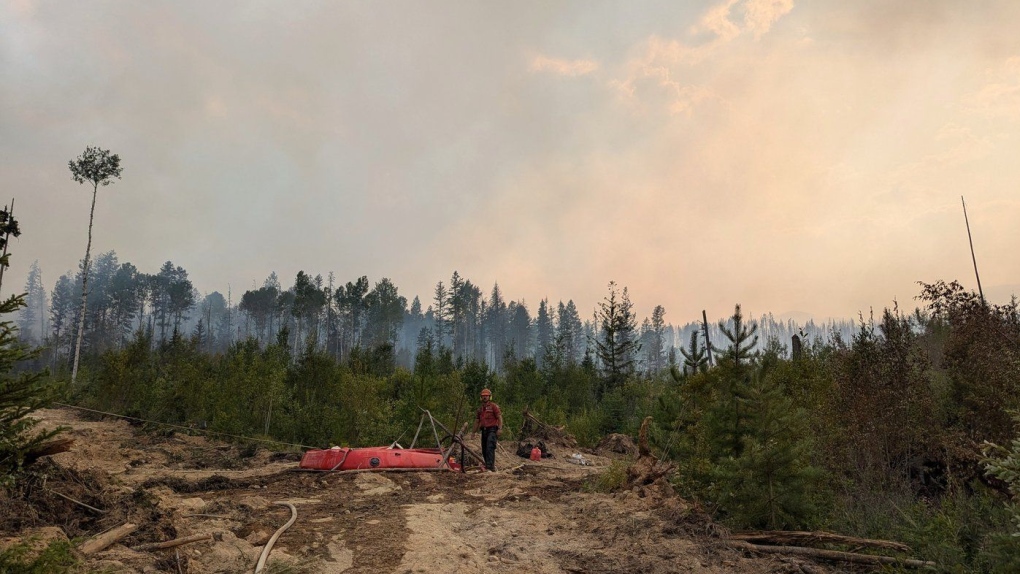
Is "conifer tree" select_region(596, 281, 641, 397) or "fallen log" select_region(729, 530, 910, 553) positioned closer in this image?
"fallen log" select_region(729, 530, 910, 553)

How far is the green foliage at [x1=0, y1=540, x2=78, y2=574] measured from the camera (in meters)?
3.72

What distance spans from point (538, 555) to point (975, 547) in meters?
5.27

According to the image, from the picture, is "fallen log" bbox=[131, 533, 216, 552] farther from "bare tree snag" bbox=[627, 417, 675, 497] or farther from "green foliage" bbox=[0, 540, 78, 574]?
"bare tree snag" bbox=[627, 417, 675, 497]

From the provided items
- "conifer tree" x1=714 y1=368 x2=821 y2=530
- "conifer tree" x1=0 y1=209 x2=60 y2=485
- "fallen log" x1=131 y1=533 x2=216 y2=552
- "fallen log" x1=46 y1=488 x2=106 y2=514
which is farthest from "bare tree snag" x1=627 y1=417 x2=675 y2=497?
"conifer tree" x1=0 y1=209 x2=60 y2=485

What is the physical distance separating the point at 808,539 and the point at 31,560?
8.20m

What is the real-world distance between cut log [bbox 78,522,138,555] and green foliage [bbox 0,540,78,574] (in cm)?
99

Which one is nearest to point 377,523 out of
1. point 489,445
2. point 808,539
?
point 808,539

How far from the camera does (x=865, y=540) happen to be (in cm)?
648

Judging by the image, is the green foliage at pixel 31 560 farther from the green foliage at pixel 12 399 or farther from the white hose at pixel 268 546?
the white hose at pixel 268 546

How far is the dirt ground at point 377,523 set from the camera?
5.85 m

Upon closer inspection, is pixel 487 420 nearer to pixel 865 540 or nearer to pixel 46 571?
pixel 865 540

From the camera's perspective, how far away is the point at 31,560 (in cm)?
421

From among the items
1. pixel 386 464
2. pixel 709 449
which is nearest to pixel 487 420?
pixel 386 464

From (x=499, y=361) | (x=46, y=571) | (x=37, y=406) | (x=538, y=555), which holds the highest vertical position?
(x=499, y=361)
